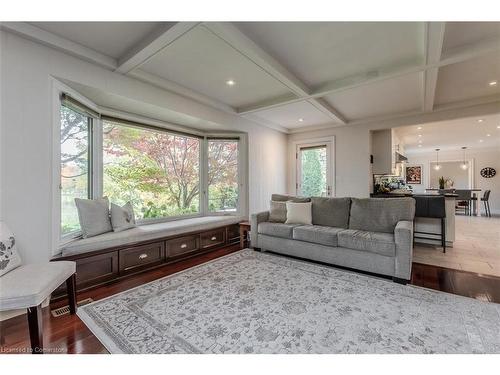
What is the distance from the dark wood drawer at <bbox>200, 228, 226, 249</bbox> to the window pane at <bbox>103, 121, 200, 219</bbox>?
82 cm

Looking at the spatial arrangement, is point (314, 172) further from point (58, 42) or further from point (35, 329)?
point (35, 329)

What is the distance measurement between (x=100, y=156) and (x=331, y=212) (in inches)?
140

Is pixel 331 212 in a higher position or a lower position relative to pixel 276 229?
higher

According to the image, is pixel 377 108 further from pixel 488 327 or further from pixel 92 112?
pixel 92 112

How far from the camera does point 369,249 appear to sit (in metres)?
2.82

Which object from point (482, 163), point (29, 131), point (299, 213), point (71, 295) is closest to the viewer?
point (71, 295)

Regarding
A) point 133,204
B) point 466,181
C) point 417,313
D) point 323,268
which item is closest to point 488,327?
point 417,313

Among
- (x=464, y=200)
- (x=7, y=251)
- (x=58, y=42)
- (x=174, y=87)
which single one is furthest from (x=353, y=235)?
(x=464, y=200)

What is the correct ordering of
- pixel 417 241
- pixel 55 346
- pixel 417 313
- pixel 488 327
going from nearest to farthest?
1. pixel 55 346
2. pixel 488 327
3. pixel 417 313
4. pixel 417 241

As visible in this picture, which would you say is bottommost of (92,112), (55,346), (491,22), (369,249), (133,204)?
(55,346)

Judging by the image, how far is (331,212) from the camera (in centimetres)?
369

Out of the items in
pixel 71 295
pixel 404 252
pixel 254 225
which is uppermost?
pixel 254 225

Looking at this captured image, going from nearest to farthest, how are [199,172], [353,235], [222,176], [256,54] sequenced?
1. [256,54]
2. [353,235]
3. [199,172]
4. [222,176]

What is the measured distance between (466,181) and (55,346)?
13817 mm
